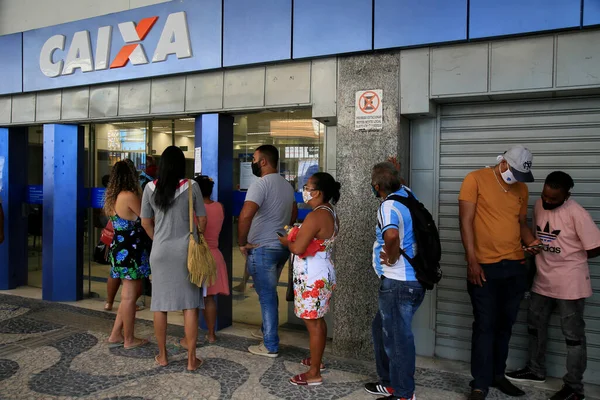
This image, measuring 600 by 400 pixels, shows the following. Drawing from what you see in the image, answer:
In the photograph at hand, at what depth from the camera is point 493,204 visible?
3.56 m

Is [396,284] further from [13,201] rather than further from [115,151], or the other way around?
[13,201]

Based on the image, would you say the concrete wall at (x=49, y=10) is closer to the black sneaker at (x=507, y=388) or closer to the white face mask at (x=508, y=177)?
the white face mask at (x=508, y=177)

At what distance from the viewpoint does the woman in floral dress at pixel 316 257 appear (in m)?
3.61

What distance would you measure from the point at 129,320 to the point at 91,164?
305cm

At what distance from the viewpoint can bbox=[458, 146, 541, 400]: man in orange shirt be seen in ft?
11.6

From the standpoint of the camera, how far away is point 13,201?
7.00 meters

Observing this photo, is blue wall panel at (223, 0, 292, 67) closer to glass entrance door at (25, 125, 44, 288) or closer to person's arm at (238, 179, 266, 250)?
person's arm at (238, 179, 266, 250)

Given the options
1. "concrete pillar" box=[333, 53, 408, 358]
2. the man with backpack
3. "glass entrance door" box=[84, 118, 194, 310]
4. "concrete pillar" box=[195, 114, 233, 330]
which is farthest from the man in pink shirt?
"glass entrance door" box=[84, 118, 194, 310]

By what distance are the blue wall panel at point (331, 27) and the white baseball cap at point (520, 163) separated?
161cm

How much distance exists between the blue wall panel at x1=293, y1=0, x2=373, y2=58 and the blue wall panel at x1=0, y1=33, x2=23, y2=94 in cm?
418

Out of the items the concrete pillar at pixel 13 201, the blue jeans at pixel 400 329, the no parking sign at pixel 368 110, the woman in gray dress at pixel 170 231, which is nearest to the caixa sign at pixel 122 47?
the concrete pillar at pixel 13 201

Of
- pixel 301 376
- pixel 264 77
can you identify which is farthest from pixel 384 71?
pixel 301 376

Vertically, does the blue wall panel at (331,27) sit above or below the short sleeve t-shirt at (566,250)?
above

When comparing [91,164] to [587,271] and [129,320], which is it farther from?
[587,271]
